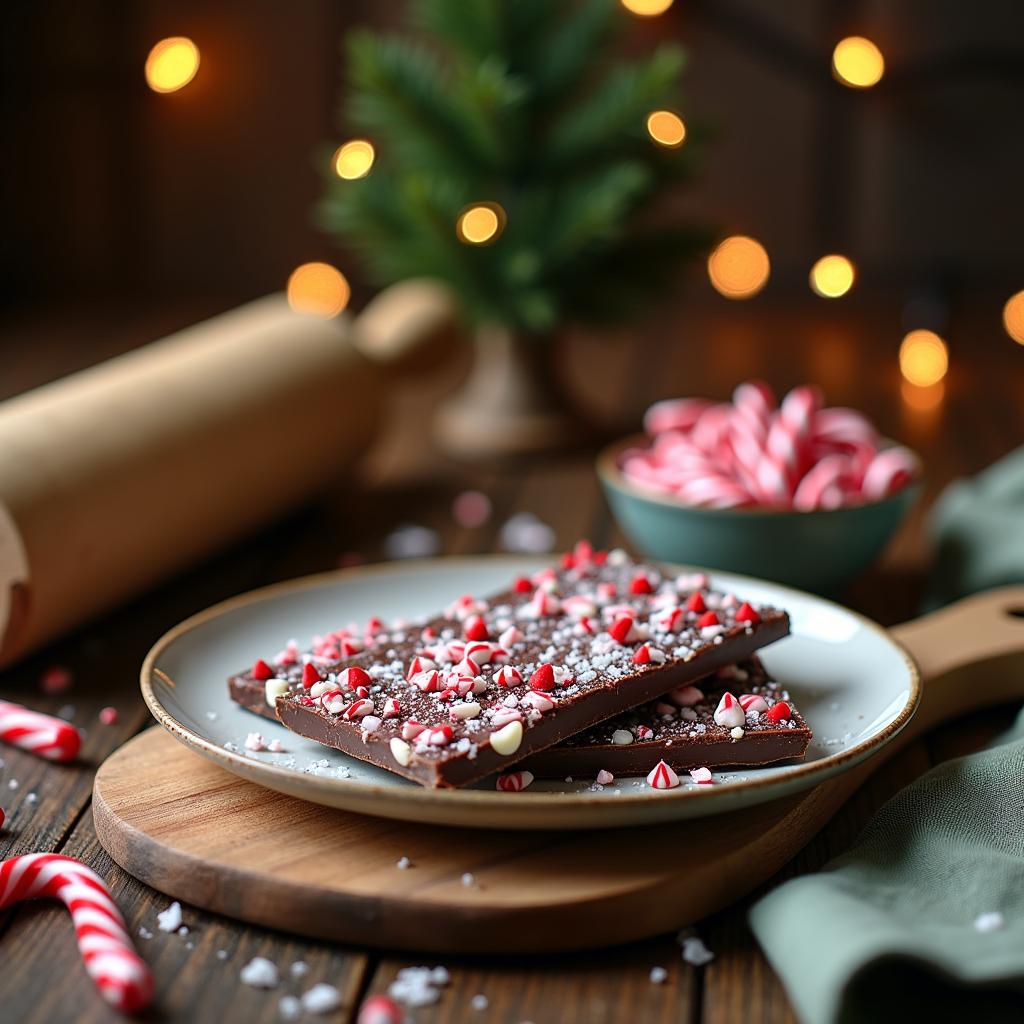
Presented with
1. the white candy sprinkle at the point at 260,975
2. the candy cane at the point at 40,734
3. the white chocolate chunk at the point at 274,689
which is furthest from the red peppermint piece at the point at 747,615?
the candy cane at the point at 40,734

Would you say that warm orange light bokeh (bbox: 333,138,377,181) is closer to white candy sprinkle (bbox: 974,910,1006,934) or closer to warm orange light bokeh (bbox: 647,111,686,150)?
warm orange light bokeh (bbox: 647,111,686,150)

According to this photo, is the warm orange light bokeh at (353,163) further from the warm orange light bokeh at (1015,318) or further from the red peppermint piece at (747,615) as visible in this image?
the warm orange light bokeh at (1015,318)

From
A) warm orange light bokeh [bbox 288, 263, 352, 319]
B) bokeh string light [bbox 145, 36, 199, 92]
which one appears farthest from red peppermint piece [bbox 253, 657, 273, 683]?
warm orange light bokeh [bbox 288, 263, 352, 319]

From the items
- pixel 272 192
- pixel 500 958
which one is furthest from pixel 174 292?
pixel 500 958

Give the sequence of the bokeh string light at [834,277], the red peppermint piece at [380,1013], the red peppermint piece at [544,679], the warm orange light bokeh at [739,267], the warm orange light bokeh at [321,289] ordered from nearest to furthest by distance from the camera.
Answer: the red peppermint piece at [380,1013], the red peppermint piece at [544,679], the bokeh string light at [834,277], the warm orange light bokeh at [321,289], the warm orange light bokeh at [739,267]

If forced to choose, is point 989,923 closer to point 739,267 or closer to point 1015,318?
point 1015,318

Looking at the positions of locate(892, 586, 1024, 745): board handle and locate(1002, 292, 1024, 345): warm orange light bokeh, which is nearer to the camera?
locate(892, 586, 1024, 745): board handle
